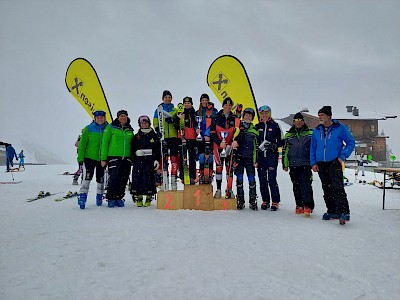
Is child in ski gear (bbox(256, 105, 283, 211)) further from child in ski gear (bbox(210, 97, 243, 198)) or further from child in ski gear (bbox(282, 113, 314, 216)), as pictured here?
child in ski gear (bbox(210, 97, 243, 198))

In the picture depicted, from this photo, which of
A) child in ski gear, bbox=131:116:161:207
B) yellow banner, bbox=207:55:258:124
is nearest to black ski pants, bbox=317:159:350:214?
child in ski gear, bbox=131:116:161:207

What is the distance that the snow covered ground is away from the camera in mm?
2125

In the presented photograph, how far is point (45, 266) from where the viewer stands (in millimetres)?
2500

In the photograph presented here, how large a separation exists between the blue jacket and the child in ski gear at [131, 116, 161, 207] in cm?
319

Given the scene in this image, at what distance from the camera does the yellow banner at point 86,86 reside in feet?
33.1

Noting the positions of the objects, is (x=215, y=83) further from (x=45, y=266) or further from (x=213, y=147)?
(x=45, y=266)

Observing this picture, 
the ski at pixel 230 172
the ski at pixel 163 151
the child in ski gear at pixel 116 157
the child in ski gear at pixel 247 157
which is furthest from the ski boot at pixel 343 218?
the child in ski gear at pixel 116 157

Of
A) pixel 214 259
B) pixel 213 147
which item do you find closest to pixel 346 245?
pixel 214 259

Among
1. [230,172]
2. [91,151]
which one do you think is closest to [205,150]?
[230,172]

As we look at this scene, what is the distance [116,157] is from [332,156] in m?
4.10

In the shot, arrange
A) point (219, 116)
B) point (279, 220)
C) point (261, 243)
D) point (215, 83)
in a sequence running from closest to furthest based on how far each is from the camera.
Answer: point (261, 243), point (279, 220), point (219, 116), point (215, 83)

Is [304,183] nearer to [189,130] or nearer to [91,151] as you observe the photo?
[189,130]

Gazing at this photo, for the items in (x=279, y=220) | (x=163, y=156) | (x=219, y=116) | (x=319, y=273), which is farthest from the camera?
(x=163, y=156)

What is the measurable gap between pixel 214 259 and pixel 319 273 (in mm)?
948
